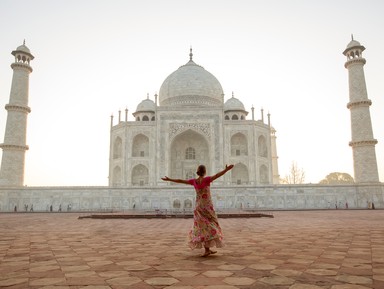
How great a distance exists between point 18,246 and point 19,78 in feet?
70.9

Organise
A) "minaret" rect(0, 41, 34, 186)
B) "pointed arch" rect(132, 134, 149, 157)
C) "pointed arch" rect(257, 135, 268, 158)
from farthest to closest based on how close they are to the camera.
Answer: "pointed arch" rect(257, 135, 268, 158) < "pointed arch" rect(132, 134, 149, 157) < "minaret" rect(0, 41, 34, 186)

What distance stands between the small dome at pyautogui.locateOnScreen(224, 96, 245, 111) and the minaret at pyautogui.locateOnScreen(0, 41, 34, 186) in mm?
17393

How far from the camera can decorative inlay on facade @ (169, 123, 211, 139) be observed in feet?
86.6

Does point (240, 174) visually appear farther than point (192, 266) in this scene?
Yes

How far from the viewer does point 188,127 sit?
87.0 feet

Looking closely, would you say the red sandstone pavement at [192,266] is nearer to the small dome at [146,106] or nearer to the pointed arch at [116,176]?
the pointed arch at [116,176]

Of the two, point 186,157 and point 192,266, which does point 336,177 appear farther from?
point 192,266

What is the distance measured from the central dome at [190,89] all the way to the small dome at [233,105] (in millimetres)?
924

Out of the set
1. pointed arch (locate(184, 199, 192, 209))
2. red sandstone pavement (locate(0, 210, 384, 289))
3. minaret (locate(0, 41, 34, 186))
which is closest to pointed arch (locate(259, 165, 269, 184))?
pointed arch (locate(184, 199, 192, 209))

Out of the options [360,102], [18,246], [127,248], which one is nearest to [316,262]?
[127,248]

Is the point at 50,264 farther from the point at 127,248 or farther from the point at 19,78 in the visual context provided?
the point at 19,78

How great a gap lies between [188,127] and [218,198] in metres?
8.01

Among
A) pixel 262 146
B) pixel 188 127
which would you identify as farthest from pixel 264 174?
pixel 188 127

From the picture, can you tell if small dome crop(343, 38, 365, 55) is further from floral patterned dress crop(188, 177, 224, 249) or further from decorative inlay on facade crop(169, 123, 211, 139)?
floral patterned dress crop(188, 177, 224, 249)
